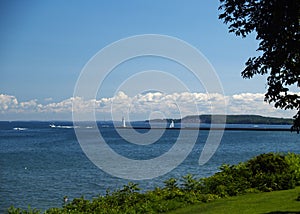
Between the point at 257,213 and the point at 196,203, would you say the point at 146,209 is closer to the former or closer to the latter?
the point at 196,203

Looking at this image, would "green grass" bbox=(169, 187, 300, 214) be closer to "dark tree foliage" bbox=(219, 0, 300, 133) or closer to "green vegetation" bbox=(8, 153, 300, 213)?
"green vegetation" bbox=(8, 153, 300, 213)

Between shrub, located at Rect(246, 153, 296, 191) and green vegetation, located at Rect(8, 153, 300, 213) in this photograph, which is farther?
shrub, located at Rect(246, 153, 296, 191)

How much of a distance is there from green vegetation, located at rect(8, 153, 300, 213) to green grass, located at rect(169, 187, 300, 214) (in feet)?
0.49

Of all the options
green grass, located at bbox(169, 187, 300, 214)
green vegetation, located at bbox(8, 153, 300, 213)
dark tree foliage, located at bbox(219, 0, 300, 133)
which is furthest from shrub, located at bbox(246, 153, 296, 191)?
dark tree foliage, located at bbox(219, 0, 300, 133)

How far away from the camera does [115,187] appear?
1036 inches

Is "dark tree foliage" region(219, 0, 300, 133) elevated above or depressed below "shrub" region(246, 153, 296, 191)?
above

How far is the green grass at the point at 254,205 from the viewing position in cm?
1244

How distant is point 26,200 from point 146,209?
42.3ft

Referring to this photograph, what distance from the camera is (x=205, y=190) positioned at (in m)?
16.5

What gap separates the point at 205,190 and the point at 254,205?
3.41 meters

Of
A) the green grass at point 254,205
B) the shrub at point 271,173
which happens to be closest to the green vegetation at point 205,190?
the shrub at point 271,173

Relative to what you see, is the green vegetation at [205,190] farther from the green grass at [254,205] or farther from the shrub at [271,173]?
the green grass at [254,205]

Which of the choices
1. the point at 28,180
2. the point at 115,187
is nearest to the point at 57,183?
the point at 28,180

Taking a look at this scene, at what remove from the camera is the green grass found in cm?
1244
